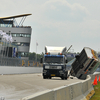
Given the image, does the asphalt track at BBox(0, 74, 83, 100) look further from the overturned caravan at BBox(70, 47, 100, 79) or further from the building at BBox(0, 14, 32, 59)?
the building at BBox(0, 14, 32, 59)

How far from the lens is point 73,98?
867 centimetres

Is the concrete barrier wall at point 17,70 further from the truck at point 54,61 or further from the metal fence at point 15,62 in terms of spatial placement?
the truck at point 54,61

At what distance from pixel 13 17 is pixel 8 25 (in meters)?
7.69

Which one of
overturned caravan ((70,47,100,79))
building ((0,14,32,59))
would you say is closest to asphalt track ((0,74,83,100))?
overturned caravan ((70,47,100,79))

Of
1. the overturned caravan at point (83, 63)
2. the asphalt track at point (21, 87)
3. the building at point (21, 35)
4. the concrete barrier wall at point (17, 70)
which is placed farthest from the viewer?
the building at point (21, 35)

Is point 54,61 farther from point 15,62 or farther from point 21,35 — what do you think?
point 21,35

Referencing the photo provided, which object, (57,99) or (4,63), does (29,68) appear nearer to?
(4,63)

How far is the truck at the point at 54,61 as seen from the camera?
912 inches

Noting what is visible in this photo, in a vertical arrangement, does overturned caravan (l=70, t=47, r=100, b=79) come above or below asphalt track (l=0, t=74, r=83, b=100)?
above

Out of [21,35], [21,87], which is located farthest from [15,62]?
[21,35]

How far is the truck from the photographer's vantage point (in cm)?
2316

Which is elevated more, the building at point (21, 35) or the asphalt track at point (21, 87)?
the building at point (21, 35)

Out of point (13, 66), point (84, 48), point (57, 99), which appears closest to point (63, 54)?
point (84, 48)

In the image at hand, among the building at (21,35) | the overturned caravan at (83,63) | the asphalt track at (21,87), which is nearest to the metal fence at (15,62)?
the overturned caravan at (83,63)
